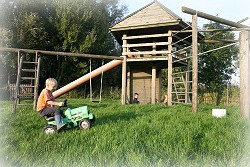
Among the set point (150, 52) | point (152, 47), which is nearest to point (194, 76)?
point (150, 52)

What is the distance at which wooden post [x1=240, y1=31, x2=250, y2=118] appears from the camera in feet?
19.1

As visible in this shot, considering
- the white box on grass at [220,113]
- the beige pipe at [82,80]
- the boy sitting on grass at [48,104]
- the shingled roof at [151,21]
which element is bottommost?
the white box on grass at [220,113]

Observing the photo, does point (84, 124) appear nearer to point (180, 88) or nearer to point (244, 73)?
point (244, 73)

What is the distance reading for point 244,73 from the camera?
595cm

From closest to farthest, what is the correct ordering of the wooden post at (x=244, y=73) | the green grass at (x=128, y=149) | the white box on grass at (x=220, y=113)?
the green grass at (x=128, y=149), the wooden post at (x=244, y=73), the white box on grass at (x=220, y=113)

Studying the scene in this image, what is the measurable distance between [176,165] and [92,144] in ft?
4.28

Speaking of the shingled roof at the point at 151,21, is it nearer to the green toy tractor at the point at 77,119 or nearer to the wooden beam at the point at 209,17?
the wooden beam at the point at 209,17

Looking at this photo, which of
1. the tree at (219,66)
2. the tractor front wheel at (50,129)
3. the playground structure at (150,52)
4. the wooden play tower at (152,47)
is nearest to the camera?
the tractor front wheel at (50,129)

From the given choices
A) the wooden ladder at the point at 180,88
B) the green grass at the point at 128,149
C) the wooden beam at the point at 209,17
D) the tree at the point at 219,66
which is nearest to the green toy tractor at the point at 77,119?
the green grass at the point at 128,149

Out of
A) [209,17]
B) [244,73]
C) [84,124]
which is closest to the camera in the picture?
[84,124]

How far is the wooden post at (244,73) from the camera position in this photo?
583cm

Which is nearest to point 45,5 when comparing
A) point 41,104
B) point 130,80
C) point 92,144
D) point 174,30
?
point 130,80

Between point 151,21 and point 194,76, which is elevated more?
point 151,21

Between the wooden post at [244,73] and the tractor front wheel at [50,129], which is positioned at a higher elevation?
the wooden post at [244,73]
